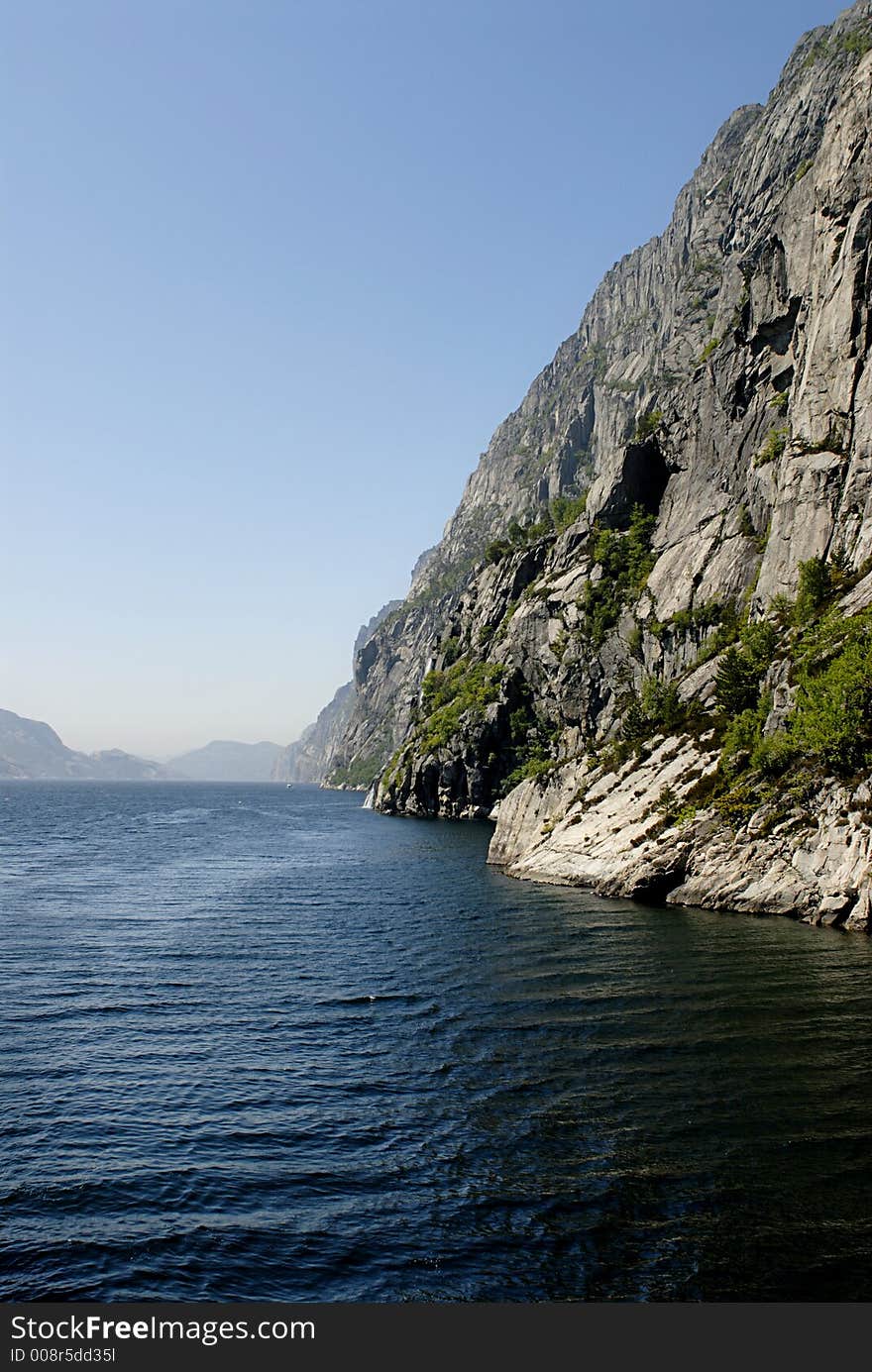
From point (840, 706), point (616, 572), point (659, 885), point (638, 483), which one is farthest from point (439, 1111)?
point (638, 483)

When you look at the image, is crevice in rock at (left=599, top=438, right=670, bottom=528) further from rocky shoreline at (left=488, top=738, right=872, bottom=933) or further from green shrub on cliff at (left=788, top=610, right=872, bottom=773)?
green shrub on cliff at (left=788, top=610, right=872, bottom=773)

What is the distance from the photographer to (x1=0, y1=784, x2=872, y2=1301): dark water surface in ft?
53.2

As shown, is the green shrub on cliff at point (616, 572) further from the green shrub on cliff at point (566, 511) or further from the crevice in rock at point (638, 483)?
the green shrub on cliff at point (566, 511)

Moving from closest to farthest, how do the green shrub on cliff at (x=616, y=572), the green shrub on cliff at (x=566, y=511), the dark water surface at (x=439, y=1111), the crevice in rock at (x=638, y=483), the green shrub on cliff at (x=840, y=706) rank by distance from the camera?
the dark water surface at (x=439, y=1111), the green shrub on cliff at (x=840, y=706), the green shrub on cliff at (x=616, y=572), the crevice in rock at (x=638, y=483), the green shrub on cliff at (x=566, y=511)

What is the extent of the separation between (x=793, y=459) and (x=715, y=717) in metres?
28.4

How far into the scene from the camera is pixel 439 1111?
2366 cm

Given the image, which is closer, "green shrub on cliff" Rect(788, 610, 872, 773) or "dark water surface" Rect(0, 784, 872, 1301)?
"dark water surface" Rect(0, 784, 872, 1301)

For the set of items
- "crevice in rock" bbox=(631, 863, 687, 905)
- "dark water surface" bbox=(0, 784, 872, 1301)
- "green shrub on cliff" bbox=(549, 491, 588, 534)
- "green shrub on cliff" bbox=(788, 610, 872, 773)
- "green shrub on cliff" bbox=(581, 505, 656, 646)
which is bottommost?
"dark water surface" bbox=(0, 784, 872, 1301)

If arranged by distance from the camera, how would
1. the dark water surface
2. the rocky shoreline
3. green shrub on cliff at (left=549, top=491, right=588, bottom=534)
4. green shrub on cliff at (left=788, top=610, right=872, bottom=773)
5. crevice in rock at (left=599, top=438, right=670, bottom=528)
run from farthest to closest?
1. green shrub on cliff at (left=549, top=491, right=588, bottom=534)
2. crevice in rock at (left=599, top=438, right=670, bottom=528)
3. green shrub on cliff at (left=788, top=610, right=872, bottom=773)
4. the rocky shoreline
5. the dark water surface

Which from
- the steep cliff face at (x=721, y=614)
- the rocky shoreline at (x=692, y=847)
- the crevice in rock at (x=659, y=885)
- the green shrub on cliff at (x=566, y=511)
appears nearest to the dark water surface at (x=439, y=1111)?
the rocky shoreline at (x=692, y=847)

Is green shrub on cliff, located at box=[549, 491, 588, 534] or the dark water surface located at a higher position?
green shrub on cliff, located at box=[549, 491, 588, 534]

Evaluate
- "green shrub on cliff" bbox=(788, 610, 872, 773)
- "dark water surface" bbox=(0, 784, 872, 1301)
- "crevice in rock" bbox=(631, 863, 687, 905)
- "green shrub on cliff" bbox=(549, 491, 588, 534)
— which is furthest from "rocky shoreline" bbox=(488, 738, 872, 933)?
"green shrub on cliff" bbox=(549, 491, 588, 534)

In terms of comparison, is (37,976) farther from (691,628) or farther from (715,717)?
(691,628)

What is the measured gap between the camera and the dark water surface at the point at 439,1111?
1622 centimetres
